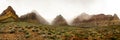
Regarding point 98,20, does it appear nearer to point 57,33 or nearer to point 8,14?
point 8,14

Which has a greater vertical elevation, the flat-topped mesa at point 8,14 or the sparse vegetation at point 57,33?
the flat-topped mesa at point 8,14

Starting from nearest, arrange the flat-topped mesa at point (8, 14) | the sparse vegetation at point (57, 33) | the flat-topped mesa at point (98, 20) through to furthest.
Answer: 1. the sparse vegetation at point (57, 33)
2. the flat-topped mesa at point (8, 14)
3. the flat-topped mesa at point (98, 20)

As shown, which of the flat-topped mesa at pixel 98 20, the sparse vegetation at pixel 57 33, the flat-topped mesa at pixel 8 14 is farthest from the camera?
the flat-topped mesa at pixel 98 20

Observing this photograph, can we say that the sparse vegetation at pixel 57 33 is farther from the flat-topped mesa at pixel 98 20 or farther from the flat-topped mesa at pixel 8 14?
the flat-topped mesa at pixel 98 20

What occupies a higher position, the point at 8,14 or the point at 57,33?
the point at 8,14

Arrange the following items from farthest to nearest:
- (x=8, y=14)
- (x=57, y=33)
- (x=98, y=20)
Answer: (x=98, y=20), (x=8, y=14), (x=57, y=33)

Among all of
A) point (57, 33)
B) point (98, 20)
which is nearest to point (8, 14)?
point (57, 33)

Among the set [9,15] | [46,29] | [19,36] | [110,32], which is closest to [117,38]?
[110,32]

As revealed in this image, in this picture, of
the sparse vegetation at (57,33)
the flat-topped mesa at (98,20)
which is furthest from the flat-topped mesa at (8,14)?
the flat-topped mesa at (98,20)

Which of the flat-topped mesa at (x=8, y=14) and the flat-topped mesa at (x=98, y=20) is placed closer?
the flat-topped mesa at (x=8, y=14)

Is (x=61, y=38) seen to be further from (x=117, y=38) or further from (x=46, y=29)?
(x=117, y=38)

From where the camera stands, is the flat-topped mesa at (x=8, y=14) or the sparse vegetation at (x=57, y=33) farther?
the flat-topped mesa at (x=8, y=14)

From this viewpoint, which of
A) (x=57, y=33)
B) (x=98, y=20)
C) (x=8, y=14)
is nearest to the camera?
(x=57, y=33)

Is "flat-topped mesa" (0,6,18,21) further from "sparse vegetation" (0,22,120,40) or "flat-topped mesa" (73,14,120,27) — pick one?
"flat-topped mesa" (73,14,120,27)
